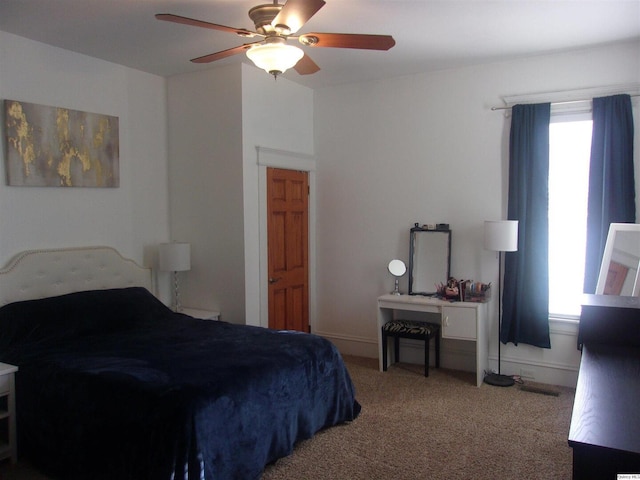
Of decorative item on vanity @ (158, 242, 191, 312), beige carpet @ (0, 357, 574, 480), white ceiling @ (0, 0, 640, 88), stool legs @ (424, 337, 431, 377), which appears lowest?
beige carpet @ (0, 357, 574, 480)

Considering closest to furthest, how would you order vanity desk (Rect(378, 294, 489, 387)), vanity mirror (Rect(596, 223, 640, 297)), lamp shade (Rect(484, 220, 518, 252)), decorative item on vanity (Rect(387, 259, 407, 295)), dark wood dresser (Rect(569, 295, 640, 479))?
dark wood dresser (Rect(569, 295, 640, 479)) < vanity mirror (Rect(596, 223, 640, 297)) < lamp shade (Rect(484, 220, 518, 252)) < vanity desk (Rect(378, 294, 489, 387)) < decorative item on vanity (Rect(387, 259, 407, 295))

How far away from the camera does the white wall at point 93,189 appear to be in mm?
3723

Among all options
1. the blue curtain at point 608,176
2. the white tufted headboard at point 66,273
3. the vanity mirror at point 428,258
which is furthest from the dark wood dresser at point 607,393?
the white tufted headboard at point 66,273

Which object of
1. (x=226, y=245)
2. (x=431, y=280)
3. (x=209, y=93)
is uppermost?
(x=209, y=93)

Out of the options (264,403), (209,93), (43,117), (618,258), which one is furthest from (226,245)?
(618,258)

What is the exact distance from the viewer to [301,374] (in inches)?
124

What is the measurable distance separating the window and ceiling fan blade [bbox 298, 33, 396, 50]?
2158mm

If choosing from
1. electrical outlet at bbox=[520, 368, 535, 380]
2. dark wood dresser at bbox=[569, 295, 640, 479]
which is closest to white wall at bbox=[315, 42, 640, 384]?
electrical outlet at bbox=[520, 368, 535, 380]

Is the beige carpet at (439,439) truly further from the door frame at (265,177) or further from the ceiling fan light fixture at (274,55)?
the ceiling fan light fixture at (274,55)

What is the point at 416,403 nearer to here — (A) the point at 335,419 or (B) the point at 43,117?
(A) the point at 335,419

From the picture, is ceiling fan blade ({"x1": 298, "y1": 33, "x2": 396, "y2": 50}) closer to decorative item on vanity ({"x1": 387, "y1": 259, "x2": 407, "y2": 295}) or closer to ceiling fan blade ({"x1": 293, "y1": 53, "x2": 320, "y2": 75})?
ceiling fan blade ({"x1": 293, "y1": 53, "x2": 320, "y2": 75})

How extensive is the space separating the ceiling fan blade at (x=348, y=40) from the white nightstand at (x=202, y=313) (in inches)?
104

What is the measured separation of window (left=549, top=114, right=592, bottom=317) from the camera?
4.20 m

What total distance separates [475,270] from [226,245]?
2233mm
